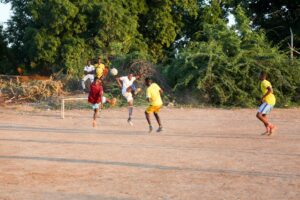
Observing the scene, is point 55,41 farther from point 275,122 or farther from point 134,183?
point 134,183

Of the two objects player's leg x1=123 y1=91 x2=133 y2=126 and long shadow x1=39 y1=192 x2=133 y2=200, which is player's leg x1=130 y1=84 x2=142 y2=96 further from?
long shadow x1=39 y1=192 x2=133 y2=200

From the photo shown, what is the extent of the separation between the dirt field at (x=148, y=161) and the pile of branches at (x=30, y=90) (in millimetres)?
7328

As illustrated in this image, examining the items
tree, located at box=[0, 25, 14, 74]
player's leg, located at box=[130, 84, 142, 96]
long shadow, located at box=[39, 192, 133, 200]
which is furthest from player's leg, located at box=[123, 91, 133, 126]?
tree, located at box=[0, 25, 14, 74]

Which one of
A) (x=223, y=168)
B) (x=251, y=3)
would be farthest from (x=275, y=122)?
(x=251, y=3)

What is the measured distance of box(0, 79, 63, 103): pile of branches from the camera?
2421 centimetres

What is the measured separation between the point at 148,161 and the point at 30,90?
51.9 ft

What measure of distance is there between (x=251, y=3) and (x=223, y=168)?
92.3 ft

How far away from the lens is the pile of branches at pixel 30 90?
2421cm

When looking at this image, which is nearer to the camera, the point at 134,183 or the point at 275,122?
the point at 134,183

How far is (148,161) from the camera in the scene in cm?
962

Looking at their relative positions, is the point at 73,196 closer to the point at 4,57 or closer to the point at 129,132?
the point at 129,132

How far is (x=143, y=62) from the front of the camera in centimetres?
2503

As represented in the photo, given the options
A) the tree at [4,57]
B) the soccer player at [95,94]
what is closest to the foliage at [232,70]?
the soccer player at [95,94]

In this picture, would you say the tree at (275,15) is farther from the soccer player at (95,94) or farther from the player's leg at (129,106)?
the soccer player at (95,94)
